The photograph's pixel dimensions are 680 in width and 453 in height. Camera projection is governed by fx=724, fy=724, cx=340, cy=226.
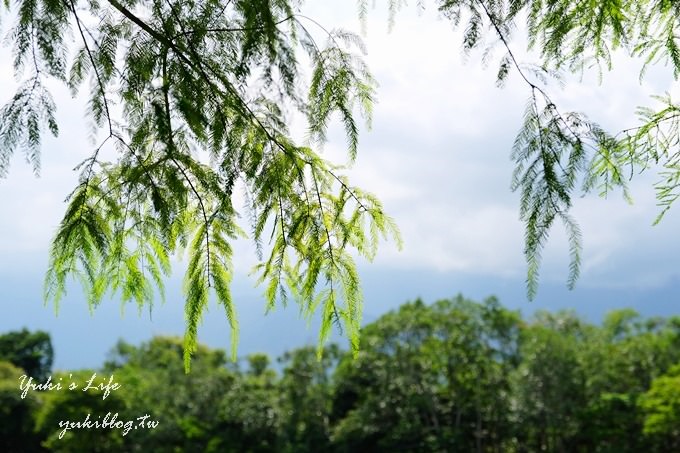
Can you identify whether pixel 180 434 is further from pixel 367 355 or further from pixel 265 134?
pixel 265 134

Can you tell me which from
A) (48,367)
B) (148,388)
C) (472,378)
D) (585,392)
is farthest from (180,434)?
(48,367)

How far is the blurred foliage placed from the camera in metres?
16.2

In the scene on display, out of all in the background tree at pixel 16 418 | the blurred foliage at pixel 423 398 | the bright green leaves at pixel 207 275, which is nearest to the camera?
the bright green leaves at pixel 207 275

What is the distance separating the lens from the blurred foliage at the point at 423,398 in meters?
16.2

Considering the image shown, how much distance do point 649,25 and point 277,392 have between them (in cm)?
1658

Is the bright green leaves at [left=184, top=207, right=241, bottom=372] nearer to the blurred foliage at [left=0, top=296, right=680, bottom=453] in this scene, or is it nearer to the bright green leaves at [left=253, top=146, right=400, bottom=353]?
the bright green leaves at [left=253, top=146, right=400, bottom=353]

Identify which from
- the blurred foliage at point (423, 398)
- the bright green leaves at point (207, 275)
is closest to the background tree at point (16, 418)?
the blurred foliage at point (423, 398)

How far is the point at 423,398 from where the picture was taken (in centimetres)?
1656

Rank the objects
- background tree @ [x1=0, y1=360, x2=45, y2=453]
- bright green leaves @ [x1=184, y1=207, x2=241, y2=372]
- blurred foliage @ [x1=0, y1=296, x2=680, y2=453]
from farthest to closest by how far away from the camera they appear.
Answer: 1. background tree @ [x1=0, y1=360, x2=45, y2=453]
2. blurred foliage @ [x1=0, y1=296, x2=680, y2=453]
3. bright green leaves @ [x1=184, y1=207, x2=241, y2=372]

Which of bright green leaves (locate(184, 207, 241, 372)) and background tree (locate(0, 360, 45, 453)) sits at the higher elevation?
background tree (locate(0, 360, 45, 453))

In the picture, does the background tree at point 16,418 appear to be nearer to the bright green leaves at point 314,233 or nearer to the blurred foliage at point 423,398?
the blurred foliage at point 423,398

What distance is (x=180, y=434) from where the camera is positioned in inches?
692

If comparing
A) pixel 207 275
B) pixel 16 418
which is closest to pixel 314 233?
pixel 207 275

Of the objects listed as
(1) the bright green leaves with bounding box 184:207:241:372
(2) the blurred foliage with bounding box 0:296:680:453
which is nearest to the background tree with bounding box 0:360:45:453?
(2) the blurred foliage with bounding box 0:296:680:453
